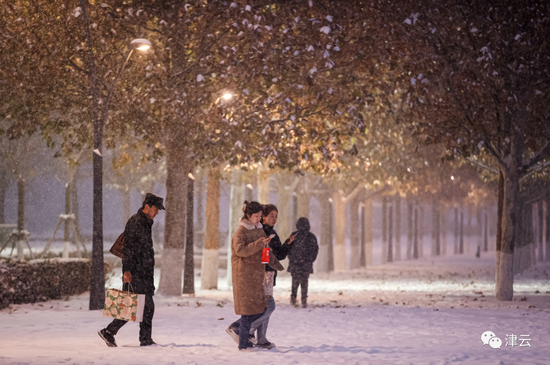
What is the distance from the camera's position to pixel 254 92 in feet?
59.5

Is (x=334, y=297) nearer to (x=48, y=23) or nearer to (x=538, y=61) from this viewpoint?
(x=538, y=61)

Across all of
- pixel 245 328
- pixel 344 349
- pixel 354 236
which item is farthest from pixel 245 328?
pixel 354 236

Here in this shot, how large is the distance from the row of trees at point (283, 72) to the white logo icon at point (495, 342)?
6346mm

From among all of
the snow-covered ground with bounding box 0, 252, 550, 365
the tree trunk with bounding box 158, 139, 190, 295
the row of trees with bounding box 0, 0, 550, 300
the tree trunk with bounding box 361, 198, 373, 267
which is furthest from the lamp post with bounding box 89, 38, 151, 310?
the tree trunk with bounding box 361, 198, 373, 267

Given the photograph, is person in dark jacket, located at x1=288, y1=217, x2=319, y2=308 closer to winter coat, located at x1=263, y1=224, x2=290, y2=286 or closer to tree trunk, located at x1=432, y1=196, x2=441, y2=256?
winter coat, located at x1=263, y1=224, x2=290, y2=286

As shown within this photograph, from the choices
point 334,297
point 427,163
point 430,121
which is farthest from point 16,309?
point 427,163

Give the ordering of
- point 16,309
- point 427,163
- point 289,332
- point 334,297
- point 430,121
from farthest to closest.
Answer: point 427,163, point 334,297, point 430,121, point 16,309, point 289,332

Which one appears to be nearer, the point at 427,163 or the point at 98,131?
the point at 98,131

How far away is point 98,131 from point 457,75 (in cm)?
870

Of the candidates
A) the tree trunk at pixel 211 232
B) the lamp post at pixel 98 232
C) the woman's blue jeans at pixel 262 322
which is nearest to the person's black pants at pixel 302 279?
the lamp post at pixel 98 232

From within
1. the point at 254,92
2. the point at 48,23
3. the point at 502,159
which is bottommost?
the point at 502,159

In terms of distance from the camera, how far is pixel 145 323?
9.77 meters

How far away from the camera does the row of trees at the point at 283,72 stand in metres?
16.5

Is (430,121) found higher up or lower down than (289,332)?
higher up
